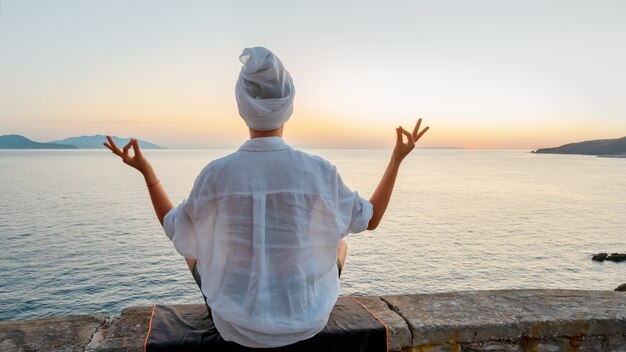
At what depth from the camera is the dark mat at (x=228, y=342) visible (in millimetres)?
2352

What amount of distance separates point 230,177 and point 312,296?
0.64 metres

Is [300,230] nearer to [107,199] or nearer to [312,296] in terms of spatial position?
[312,296]

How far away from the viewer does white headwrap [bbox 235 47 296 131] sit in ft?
6.52

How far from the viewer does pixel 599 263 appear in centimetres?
2980

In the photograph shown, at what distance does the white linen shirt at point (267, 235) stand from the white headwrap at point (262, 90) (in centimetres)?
9

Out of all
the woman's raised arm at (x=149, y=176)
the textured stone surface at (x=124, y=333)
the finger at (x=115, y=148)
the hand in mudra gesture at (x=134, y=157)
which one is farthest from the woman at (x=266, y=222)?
the textured stone surface at (x=124, y=333)

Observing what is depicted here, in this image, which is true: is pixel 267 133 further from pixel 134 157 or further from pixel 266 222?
pixel 134 157

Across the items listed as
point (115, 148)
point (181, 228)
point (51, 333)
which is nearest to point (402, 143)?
point (181, 228)

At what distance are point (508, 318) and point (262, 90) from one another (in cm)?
230

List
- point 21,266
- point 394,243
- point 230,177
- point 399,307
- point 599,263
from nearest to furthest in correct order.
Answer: point 230,177 → point 399,307 → point 21,266 → point 599,263 → point 394,243

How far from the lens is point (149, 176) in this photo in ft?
7.86

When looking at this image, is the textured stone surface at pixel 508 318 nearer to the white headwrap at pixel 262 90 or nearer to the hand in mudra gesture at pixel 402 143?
the hand in mudra gesture at pixel 402 143

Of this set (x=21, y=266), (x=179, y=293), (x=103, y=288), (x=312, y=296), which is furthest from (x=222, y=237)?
(x=21, y=266)

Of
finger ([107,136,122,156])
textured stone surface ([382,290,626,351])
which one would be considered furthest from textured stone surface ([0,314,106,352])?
textured stone surface ([382,290,626,351])
